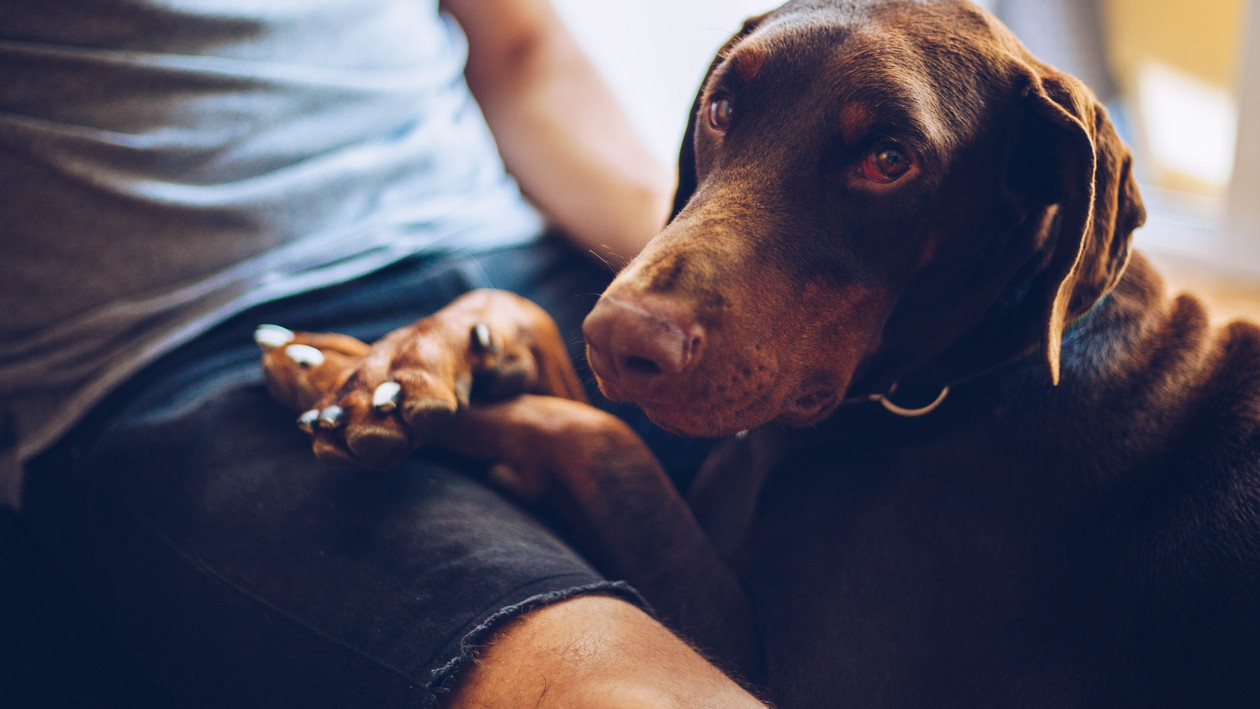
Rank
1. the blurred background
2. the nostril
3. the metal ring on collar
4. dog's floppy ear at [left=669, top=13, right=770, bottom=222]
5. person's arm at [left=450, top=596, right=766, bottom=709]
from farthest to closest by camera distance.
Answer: the blurred background < dog's floppy ear at [left=669, top=13, right=770, bottom=222] < the metal ring on collar < the nostril < person's arm at [left=450, top=596, right=766, bottom=709]

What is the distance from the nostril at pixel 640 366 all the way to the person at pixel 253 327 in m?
0.34

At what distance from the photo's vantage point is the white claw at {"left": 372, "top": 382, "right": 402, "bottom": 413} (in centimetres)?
136

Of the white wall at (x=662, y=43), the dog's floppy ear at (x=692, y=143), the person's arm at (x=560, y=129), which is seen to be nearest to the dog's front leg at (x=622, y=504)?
the dog's floppy ear at (x=692, y=143)

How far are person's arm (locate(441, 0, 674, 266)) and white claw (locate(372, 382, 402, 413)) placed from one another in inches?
36.1

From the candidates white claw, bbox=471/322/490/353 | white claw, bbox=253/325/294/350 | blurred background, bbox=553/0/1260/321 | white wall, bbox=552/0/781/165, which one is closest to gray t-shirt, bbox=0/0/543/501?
white claw, bbox=253/325/294/350

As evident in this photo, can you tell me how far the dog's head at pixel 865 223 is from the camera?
1259 mm

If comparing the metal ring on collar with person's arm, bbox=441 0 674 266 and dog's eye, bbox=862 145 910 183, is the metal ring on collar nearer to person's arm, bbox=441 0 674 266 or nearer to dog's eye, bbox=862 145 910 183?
dog's eye, bbox=862 145 910 183

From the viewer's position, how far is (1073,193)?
4.33 feet

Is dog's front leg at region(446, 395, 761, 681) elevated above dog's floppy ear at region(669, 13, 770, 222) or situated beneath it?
situated beneath

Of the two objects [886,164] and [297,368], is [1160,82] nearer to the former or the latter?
[886,164]

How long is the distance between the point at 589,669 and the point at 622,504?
0.44 metres

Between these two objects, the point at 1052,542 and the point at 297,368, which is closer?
the point at 1052,542

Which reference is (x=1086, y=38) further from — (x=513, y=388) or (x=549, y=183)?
(x=513, y=388)

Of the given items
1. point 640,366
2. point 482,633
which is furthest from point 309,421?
point 640,366
